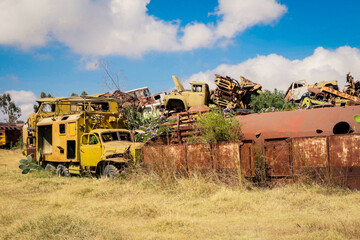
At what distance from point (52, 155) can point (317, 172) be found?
10522mm

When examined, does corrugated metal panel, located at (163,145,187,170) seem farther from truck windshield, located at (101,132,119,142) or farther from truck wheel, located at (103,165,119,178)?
truck windshield, located at (101,132,119,142)

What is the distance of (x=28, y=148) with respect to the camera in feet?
50.0

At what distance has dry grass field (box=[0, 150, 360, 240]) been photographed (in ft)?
16.8

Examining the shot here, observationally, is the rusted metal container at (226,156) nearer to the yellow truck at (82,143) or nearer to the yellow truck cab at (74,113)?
the yellow truck at (82,143)

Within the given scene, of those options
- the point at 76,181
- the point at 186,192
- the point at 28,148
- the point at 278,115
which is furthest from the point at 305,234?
the point at 28,148

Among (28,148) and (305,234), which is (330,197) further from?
(28,148)

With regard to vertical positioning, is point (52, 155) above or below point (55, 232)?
above

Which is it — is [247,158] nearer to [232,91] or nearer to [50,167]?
[50,167]

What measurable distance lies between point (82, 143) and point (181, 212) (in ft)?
23.1

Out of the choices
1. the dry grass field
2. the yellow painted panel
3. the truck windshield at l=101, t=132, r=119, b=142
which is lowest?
the dry grass field

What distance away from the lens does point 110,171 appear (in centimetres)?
1082

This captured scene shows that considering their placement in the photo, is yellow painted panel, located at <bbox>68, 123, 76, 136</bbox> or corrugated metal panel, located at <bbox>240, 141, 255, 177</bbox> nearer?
corrugated metal panel, located at <bbox>240, 141, 255, 177</bbox>

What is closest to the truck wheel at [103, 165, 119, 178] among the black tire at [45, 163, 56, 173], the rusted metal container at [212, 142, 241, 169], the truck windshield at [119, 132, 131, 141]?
the truck windshield at [119, 132, 131, 141]

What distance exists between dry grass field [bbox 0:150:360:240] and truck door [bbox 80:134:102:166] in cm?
217
